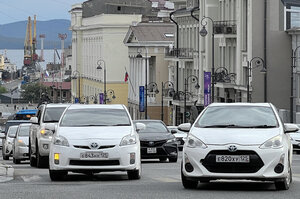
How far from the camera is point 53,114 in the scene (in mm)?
27641

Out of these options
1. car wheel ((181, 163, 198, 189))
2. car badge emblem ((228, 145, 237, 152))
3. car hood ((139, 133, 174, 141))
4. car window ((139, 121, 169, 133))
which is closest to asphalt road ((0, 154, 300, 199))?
car wheel ((181, 163, 198, 189))

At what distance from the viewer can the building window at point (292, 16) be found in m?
66.7

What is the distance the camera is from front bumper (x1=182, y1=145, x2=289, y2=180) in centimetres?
1680

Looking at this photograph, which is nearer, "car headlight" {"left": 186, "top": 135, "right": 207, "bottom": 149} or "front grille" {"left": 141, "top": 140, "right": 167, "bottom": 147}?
"car headlight" {"left": 186, "top": 135, "right": 207, "bottom": 149}

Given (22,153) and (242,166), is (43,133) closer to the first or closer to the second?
(22,153)

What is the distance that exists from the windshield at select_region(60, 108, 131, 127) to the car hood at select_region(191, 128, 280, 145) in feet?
11.9

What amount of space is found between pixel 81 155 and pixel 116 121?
1607mm

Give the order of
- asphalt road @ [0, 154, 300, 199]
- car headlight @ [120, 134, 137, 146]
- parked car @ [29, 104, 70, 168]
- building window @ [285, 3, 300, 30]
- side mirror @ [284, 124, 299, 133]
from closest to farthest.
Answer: asphalt road @ [0, 154, 300, 199], side mirror @ [284, 124, 299, 133], car headlight @ [120, 134, 137, 146], parked car @ [29, 104, 70, 168], building window @ [285, 3, 300, 30]

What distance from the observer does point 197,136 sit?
56.2ft

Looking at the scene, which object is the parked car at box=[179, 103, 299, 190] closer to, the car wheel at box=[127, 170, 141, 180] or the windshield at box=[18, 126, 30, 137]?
the car wheel at box=[127, 170, 141, 180]

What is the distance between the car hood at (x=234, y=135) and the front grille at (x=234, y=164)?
152mm

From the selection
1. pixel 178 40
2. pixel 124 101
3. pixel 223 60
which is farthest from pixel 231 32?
pixel 124 101

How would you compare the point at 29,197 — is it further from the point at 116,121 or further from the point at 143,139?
the point at 143,139

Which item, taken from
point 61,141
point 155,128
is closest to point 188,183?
point 61,141
